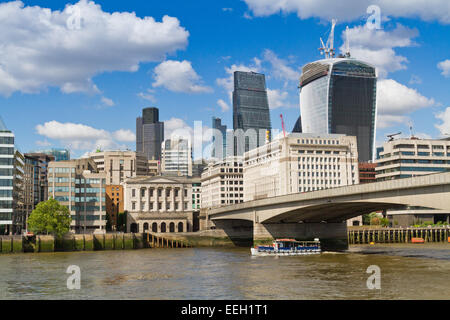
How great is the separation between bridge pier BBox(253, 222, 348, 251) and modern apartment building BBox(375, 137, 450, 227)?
71.6m

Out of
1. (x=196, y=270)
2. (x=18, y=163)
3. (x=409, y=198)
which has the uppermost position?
(x=18, y=163)

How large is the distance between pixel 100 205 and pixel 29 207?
64993 millimetres

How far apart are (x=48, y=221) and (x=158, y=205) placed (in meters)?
65.8

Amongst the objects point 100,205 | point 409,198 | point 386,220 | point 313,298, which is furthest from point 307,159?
point 313,298

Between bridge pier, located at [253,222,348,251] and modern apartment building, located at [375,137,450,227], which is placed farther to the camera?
modern apartment building, located at [375,137,450,227]

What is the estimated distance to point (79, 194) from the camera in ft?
477

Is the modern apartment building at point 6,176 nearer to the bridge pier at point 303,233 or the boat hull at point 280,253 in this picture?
the bridge pier at point 303,233

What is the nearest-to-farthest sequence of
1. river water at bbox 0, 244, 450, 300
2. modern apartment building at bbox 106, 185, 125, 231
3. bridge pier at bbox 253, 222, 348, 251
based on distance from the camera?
1. river water at bbox 0, 244, 450, 300
2. bridge pier at bbox 253, 222, 348, 251
3. modern apartment building at bbox 106, 185, 125, 231

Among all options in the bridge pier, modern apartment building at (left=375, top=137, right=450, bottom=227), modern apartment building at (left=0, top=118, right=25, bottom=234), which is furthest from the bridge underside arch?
modern apartment building at (left=375, top=137, right=450, bottom=227)

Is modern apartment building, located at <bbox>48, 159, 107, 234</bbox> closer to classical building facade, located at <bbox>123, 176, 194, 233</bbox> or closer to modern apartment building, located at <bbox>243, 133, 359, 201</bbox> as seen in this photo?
classical building facade, located at <bbox>123, 176, 194, 233</bbox>

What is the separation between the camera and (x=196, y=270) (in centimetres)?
6600

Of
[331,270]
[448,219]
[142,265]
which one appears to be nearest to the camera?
[331,270]

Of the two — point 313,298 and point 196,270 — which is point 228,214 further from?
point 313,298

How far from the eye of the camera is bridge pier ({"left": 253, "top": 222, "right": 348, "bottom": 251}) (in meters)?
110
